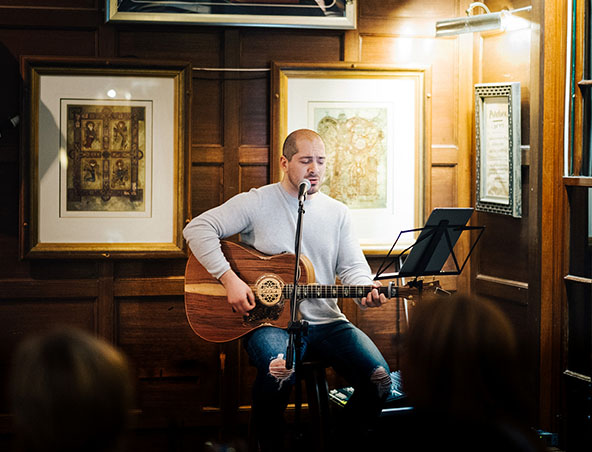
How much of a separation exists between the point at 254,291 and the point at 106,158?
3.70 feet

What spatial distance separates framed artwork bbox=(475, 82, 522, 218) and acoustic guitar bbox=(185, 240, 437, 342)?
3.07 ft

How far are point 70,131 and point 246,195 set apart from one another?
3.36 feet

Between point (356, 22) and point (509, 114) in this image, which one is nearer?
point (509, 114)

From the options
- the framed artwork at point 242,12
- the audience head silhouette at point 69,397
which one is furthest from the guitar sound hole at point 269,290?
the audience head silhouette at point 69,397

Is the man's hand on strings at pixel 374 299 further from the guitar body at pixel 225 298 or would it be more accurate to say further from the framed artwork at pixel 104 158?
the framed artwork at pixel 104 158

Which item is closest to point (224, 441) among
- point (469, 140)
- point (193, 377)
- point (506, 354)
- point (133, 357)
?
point (193, 377)

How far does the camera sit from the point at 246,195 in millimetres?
3574

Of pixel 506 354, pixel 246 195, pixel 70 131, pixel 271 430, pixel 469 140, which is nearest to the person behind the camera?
pixel 506 354

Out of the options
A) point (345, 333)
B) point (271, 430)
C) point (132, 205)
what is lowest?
point (271, 430)

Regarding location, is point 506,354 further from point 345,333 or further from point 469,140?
point 469,140

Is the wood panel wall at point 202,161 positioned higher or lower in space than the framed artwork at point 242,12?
lower

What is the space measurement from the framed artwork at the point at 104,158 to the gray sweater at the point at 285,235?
0.48 metres

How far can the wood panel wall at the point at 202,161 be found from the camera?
3.84 metres

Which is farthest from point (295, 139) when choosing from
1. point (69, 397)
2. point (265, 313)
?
point (69, 397)
